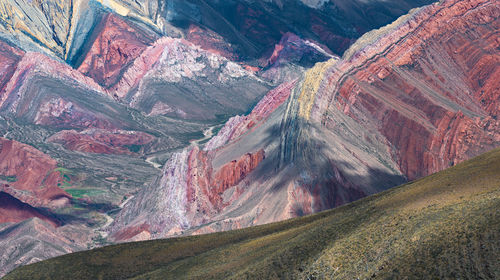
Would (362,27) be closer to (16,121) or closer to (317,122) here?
(16,121)

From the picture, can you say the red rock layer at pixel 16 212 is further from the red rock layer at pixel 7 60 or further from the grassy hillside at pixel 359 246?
the red rock layer at pixel 7 60

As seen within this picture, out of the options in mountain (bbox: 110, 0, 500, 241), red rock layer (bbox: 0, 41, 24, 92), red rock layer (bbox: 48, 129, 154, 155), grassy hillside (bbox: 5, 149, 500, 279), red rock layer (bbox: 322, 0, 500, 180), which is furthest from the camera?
red rock layer (bbox: 0, 41, 24, 92)

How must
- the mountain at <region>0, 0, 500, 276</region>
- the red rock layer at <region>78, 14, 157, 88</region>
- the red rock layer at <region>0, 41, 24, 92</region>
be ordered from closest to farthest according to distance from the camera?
the mountain at <region>0, 0, 500, 276</region>, the red rock layer at <region>0, 41, 24, 92</region>, the red rock layer at <region>78, 14, 157, 88</region>

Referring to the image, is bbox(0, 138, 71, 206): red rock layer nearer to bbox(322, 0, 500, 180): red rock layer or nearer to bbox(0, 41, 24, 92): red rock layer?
bbox(0, 41, 24, 92): red rock layer

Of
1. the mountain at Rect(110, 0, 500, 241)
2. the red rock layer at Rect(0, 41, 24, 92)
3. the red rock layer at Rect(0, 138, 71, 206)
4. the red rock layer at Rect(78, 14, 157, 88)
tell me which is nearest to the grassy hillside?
the mountain at Rect(110, 0, 500, 241)

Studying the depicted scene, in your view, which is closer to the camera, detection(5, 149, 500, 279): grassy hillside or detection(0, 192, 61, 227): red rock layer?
detection(5, 149, 500, 279): grassy hillside

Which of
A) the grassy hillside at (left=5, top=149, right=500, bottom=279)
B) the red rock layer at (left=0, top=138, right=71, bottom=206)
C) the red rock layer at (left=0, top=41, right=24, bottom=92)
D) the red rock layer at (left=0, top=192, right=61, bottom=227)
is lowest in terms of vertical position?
the red rock layer at (left=0, top=192, right=61, bottom=227)

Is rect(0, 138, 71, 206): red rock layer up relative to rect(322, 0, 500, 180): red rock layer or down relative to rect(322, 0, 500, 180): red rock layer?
down
